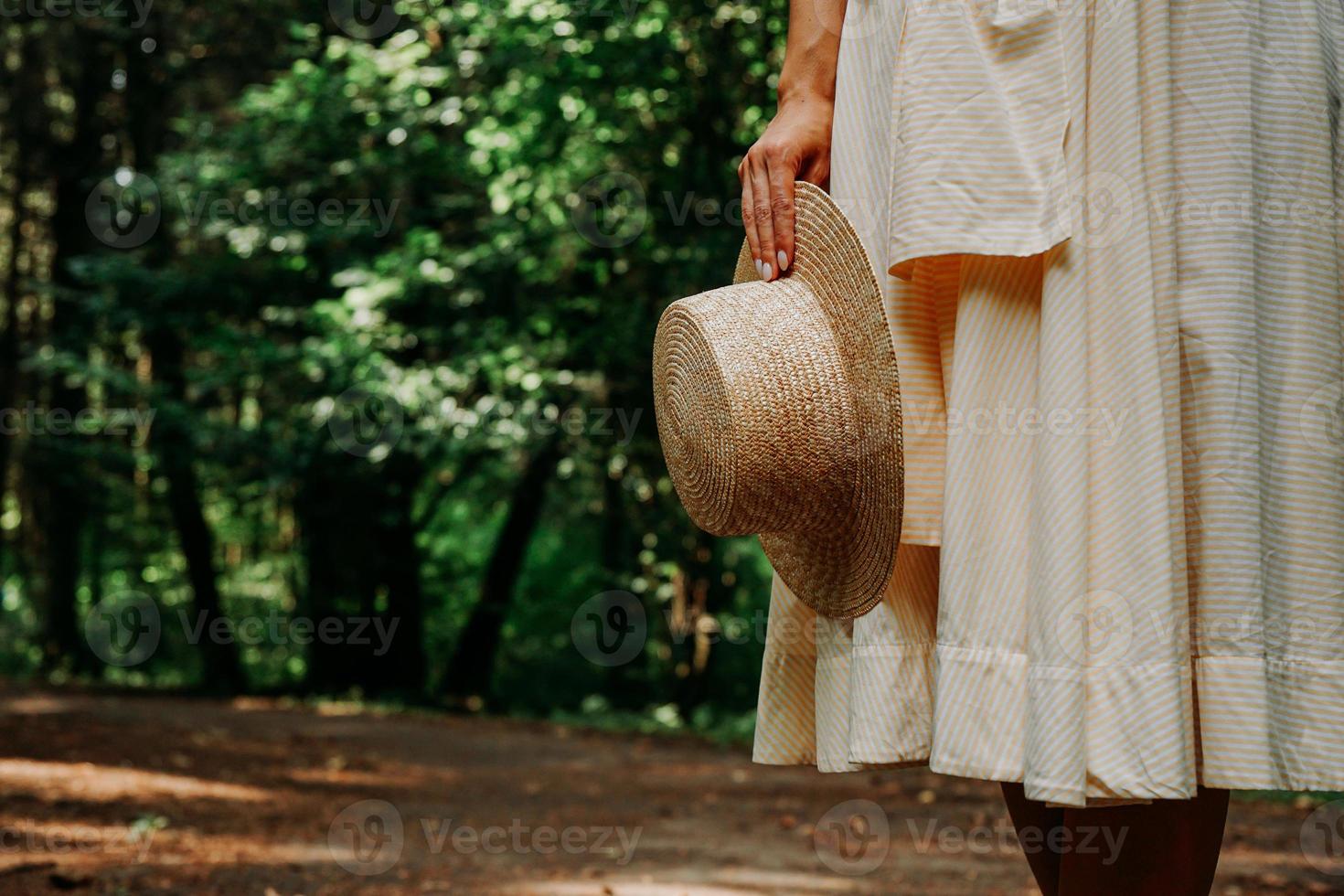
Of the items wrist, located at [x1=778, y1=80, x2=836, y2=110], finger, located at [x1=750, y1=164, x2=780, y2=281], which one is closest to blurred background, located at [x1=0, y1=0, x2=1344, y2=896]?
finger, located at [x1=750, y1=164, x2=780, y2=281]

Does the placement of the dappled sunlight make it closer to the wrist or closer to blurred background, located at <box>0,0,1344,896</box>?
blurred background, located at <box>0,0,1344,896</box>

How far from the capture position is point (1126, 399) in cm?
128

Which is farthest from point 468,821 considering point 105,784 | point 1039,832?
point 1039,832

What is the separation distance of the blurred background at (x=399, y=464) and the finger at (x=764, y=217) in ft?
7.86

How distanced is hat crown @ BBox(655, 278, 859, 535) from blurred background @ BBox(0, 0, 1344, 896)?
89.9 inches

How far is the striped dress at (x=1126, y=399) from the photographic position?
1.24m

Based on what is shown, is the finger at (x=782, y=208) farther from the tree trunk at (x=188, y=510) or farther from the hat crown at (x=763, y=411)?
the tree trunk at (x=188, y=510)

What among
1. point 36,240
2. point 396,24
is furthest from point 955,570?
point 36,240

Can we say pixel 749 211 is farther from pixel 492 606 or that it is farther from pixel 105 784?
pixel 492 606

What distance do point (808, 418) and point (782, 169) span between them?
317 millimetres

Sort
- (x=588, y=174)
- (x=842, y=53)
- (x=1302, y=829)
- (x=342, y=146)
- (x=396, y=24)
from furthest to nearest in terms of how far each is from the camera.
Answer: (x=396, y=24)
(x=342, y=146)
(x=588, y=174)
(x=1302, y=829)
(x=842, y=53)

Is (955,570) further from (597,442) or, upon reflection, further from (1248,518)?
(597,442)

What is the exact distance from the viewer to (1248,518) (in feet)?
4.17

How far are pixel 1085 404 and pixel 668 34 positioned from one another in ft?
26.4
